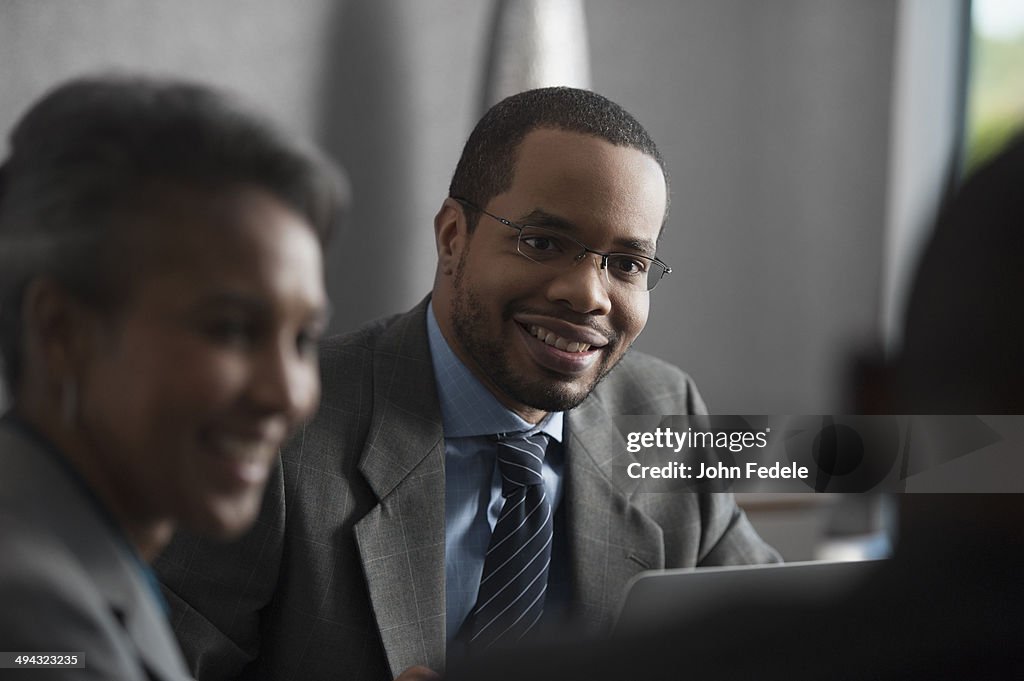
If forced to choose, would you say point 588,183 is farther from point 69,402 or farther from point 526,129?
point 69,402

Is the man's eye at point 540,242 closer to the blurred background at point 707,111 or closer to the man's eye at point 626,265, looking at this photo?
the man's eye at point 626,265

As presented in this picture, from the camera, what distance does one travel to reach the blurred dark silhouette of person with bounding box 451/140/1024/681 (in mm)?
458

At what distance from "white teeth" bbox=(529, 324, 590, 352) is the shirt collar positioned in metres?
0.10

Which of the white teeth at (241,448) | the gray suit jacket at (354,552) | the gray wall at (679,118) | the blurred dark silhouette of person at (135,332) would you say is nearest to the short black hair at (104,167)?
the blurred dark silhouette of person at (135,332)

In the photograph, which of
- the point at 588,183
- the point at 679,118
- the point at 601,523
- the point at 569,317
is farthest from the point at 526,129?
the point at 679,118

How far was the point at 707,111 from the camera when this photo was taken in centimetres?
284

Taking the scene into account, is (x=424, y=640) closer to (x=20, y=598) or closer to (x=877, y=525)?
(x=20, y=598)

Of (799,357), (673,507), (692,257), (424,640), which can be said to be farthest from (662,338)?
(424,640)

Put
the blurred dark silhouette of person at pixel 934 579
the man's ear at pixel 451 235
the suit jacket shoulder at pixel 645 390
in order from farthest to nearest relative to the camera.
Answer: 1. the suit jacket shoulder at pixel 645 390
2. the man's ear at pixel 451 235
3. the blurred dark silhouette of person at pixel 934 579

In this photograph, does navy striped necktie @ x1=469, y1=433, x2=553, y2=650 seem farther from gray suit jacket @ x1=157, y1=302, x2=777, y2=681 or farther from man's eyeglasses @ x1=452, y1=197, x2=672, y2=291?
man's eyeglasses @ x1=452, y1=197, x2=672, y2=291

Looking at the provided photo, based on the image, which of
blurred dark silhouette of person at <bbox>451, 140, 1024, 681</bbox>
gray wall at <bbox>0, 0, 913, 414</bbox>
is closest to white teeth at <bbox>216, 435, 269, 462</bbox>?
blurred dark silhouette of person at <bbox>451, 140, 1024, 681</bbox>

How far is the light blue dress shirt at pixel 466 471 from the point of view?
129 cm

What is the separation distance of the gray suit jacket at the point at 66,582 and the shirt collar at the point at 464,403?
67 cm

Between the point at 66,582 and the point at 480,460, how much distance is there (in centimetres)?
76
